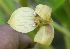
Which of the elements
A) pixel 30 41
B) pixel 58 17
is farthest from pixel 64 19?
pixel 30 41

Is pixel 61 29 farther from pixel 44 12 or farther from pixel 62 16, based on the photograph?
pixel 44 12

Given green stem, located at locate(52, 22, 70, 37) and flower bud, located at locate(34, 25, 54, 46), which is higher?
green stem, located at locate(52, 22, 70, 37)

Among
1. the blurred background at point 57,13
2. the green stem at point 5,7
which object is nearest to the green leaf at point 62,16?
the blurred background at point 57,13

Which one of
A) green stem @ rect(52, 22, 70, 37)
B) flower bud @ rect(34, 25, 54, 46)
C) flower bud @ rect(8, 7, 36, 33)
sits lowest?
flower bud @ rect(34, 25, 54, 46)

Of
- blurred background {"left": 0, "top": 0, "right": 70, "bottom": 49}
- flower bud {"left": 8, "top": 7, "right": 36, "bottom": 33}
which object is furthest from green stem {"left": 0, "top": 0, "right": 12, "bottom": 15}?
flower bud {"left": 8, "top": 7, "right": 36, "bottom": 33}

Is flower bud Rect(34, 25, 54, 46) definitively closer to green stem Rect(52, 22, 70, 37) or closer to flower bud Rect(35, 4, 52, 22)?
flower bud Rect(35, 4, 52, 22)

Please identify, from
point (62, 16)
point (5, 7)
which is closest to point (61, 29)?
point (62, 16)
